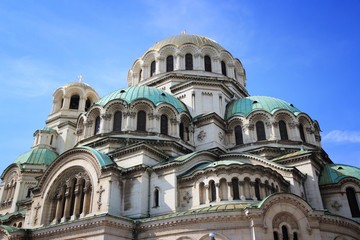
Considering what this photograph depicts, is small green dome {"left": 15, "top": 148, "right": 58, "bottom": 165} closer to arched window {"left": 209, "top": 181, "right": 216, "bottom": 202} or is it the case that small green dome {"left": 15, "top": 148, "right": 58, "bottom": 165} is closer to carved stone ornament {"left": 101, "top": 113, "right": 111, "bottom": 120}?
carved stone ornament {"left": 101, "top": 113, "right": 111, "bottom": 120}

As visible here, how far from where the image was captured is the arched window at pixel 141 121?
28819 mm

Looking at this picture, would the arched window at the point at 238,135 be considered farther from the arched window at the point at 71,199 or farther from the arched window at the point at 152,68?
the arched window at the point at 71,199

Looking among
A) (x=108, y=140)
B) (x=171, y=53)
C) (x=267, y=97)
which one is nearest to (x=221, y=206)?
(x=108, y=140)

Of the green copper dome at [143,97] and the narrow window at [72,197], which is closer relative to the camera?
the narrow window at [72,197]

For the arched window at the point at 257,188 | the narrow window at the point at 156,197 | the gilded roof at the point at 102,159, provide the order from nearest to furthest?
the arched window at the point at 257,188
the narrow window at the point at 156,197
the gilded roof at the point at 102,159

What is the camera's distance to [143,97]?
2944cm

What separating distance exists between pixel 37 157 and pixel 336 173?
2794cm

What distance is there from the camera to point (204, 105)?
107 feet

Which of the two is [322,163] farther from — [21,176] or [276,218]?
[21,176]

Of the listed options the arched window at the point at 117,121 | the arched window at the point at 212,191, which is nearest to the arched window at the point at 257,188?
the arched window at the point at 212,191

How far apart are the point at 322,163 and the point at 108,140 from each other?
1724 centimetres

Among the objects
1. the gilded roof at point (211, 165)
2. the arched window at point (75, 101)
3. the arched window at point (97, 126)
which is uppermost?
the arched window at point (75, 101)

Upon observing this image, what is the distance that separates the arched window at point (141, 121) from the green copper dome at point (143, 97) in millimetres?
1252

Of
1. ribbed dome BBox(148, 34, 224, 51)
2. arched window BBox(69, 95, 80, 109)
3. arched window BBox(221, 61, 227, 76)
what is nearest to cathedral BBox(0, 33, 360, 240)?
ribbed dome BBox(148, 34, 224, 51)
